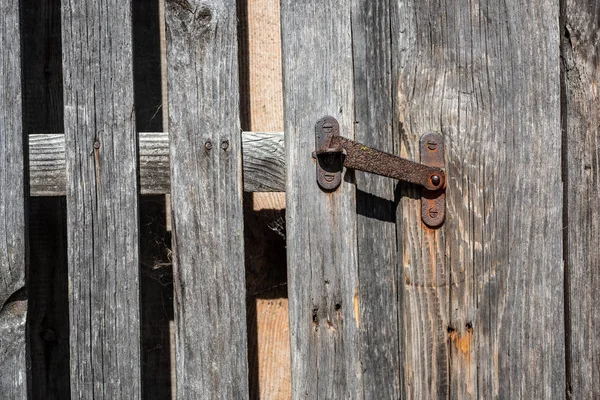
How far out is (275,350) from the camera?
5.36ft

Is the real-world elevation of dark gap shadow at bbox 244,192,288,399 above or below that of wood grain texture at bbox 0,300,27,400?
above

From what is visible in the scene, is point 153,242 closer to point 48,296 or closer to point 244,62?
point 48,296

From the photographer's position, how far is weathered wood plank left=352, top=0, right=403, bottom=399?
1.41m

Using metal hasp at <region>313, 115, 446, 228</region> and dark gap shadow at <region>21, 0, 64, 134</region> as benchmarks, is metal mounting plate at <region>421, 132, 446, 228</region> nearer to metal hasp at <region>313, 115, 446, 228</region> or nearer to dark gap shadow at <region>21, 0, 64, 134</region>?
metal hasp at <region>313, 115, 446, 228</region>

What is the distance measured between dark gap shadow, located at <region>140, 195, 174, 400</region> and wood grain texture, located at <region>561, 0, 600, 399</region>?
1.00 metres

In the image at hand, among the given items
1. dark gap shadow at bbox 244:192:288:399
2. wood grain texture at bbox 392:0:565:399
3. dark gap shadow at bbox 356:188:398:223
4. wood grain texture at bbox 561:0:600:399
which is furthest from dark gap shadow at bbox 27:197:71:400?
wood grain texture at bbox 561:0:600:399

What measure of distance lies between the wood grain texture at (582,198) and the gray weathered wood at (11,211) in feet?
4.16

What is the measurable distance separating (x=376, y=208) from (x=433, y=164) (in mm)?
164

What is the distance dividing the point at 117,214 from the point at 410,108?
712mm

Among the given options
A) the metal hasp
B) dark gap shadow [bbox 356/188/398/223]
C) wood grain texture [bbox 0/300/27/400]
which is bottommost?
wood grain texture [bbox 0/300/27/400]

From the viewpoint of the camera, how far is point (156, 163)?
1.42 meters

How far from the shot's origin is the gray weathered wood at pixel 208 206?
1.40 meters

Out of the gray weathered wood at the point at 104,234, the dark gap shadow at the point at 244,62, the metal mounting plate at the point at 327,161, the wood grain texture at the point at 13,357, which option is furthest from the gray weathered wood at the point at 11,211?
the metal mounting plate at the point at 327,161

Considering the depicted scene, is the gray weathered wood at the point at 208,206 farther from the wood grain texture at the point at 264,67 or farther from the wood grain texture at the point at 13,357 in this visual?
the wood grain texture at the point at 13,357
